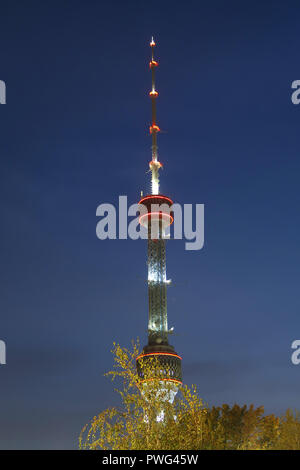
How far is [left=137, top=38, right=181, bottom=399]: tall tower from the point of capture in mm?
145125

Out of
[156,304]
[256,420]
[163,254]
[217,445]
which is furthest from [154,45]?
[217,445]

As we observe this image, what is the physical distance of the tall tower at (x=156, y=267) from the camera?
5714 inches

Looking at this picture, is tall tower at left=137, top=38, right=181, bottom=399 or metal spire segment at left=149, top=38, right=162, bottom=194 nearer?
tall tower at left=137, top=38, right=181, bottom=399

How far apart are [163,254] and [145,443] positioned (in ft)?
404

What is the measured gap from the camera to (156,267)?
511 feet

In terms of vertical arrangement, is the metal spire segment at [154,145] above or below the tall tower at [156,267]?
above

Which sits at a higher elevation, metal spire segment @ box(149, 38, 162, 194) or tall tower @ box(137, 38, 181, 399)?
metal spire segment @ box(149, 38, 162, 194)

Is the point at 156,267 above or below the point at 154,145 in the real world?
below

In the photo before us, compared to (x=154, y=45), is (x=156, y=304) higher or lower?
lower

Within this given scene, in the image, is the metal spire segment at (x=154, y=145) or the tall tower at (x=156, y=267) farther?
Answer: the metal spire segment at (x=154, y=145)
